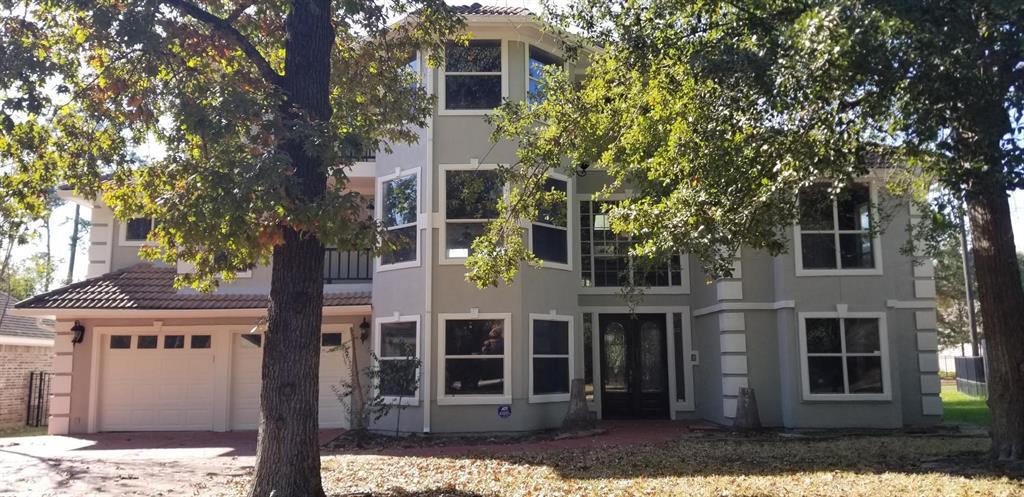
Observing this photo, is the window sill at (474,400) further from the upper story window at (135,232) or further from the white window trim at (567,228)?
the upper story window at (135,232)

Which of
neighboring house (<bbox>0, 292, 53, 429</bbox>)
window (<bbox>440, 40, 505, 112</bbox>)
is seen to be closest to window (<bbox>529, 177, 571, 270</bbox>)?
window (<bbox>440, 40, 505, 112</bbox>)

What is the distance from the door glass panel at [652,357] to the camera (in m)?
16.1

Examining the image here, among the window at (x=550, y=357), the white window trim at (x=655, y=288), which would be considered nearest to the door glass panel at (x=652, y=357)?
the white window trim at (x=655, y=288)

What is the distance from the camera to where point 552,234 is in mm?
14539

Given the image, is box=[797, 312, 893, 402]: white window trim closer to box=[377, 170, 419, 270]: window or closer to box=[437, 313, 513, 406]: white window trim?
box=[437, 313, 513, 406]: white window trim

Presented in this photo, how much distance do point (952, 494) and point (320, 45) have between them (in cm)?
819

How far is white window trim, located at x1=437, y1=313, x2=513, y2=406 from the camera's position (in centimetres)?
1345

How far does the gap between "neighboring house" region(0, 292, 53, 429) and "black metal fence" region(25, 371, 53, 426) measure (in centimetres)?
37

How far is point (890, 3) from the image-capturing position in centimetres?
603

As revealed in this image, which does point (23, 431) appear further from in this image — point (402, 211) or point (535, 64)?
point (535, 64)

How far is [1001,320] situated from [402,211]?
9.69 m

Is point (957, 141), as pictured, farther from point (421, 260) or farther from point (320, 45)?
point (421, 260)

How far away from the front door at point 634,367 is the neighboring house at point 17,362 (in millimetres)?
15119

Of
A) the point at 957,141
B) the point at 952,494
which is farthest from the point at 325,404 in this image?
the point at 957,141
